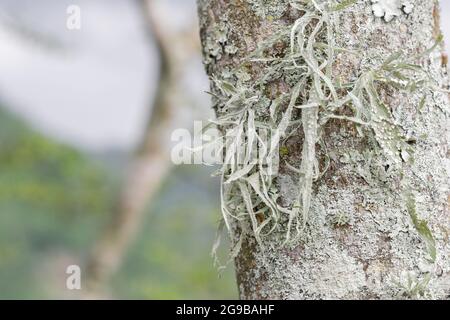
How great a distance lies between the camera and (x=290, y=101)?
2.06ft

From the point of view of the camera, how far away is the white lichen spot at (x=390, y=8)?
0.64 metres

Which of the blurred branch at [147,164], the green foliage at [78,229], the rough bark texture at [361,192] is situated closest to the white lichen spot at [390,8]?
the rough bark texture at [361,192]

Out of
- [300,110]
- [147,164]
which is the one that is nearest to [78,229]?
[147,164]

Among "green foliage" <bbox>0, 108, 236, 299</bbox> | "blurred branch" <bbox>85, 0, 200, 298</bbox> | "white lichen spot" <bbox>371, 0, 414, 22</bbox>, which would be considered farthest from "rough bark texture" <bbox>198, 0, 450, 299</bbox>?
"green foliage" <bbox>0, 108, 236, 299</bbox>

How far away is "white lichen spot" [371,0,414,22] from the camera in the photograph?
64 cm

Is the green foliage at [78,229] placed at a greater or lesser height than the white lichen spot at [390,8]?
greater

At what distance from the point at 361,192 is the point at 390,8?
0.60 feet

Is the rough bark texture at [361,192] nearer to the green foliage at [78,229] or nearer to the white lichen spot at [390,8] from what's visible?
the white lichen spot at [390,8]

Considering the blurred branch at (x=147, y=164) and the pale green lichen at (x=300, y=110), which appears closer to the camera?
the pale green lichen at (x=300, y=110)

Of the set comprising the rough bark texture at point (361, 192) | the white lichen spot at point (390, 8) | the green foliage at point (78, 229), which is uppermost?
the green foliage at point (78, 229)

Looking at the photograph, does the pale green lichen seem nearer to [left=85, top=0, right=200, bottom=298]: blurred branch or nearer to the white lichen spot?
the white lichen spot

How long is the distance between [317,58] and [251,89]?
0.07m

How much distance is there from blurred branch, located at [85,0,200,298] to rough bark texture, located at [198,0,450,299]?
2393 mm

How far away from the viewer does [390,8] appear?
641 mm
